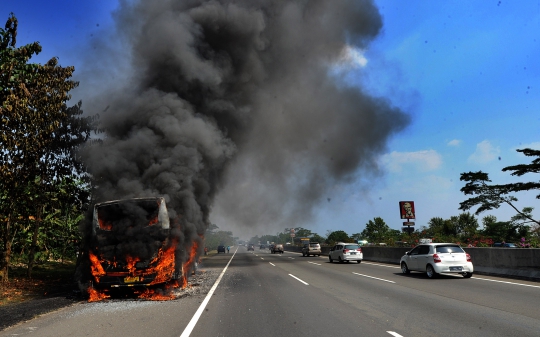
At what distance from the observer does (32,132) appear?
1178cm

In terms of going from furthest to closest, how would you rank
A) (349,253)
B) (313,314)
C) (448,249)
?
(349,253) → (448,249) → (313,314)

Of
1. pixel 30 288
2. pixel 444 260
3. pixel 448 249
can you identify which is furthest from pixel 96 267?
pixel 448 249

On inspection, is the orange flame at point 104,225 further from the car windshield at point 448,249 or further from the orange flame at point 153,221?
the car windshield at point 448,249

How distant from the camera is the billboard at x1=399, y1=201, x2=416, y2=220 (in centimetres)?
3959

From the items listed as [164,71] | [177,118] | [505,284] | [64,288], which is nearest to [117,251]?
[64,288]

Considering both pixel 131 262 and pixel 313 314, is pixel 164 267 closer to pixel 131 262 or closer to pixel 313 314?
pixel 131 262

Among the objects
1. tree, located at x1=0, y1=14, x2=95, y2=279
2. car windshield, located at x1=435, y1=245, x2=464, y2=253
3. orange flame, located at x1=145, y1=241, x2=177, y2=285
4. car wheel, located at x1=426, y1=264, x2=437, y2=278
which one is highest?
tree, located at x1=0, y1=14, x2=95, y2=279

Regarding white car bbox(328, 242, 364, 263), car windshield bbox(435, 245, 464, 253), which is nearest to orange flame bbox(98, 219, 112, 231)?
car windshield bbox(435, 245, 464, 253)

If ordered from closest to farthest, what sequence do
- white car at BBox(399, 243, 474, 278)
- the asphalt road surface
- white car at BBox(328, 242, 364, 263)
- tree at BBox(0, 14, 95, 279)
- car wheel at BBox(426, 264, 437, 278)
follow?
the asphalt road surface → tree at BBox(0, 14, 95, 279) → white car at BBox(399, 243, 474, 278) → car wheel at BBox(426, 264, 437, 278) → white car at BBox(328, 242, 364, 263)

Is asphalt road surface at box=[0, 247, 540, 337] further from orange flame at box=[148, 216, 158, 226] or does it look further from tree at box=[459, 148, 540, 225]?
tree at box=[459, 148, 540, 225]

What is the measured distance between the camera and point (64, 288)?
1273cm

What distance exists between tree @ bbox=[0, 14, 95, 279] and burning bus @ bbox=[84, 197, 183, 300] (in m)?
3.22

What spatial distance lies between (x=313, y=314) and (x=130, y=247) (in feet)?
16.7

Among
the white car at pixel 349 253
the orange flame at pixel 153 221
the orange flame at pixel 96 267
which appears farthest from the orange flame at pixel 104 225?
the white car at pixel 349 253
